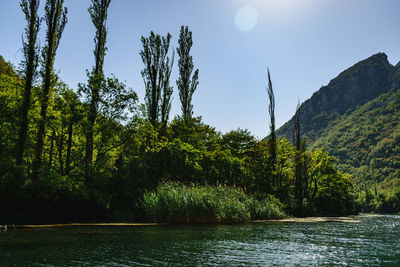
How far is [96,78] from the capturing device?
1844 centimetres

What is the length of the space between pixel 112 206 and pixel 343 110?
675 feet

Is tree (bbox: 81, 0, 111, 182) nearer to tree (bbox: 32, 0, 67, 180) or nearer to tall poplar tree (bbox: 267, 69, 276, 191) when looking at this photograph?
tree (bbox: 32, 0, 67, 180)

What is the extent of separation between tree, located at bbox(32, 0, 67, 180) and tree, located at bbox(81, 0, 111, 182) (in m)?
2.19

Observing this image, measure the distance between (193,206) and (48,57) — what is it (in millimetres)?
12669

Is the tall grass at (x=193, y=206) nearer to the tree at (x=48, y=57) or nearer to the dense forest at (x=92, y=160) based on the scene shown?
the dense forest at (x=92, y=160)

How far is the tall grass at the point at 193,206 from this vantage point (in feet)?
52.0

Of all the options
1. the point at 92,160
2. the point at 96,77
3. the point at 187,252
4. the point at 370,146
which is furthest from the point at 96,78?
the point at 370,146

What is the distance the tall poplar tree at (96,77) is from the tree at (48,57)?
7.60 feet

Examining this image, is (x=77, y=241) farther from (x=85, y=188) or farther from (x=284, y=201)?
(x=284, y=201)

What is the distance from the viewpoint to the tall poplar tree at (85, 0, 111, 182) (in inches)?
688

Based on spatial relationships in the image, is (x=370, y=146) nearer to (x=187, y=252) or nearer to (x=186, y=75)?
(x=186, y=75)

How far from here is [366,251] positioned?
7.75 metres

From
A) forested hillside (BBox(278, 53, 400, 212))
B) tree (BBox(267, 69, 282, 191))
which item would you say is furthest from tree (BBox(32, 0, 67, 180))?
forested hillside (BBox(278, 53, 400, 212))

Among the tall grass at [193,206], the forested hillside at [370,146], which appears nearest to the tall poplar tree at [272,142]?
the tall grass at [193,206]
